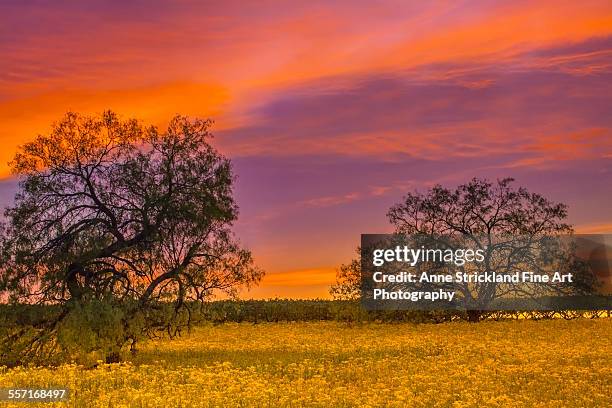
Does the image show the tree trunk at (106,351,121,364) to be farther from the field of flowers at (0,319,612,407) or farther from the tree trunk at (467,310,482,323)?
the tree trunk at (467,310,482,323)

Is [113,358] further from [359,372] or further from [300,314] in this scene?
[300,314]

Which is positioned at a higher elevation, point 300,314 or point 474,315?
point 300,314

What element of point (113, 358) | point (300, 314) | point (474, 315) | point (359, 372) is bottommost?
point (359, 372)

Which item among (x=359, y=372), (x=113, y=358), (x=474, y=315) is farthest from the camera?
(x=474, y=315)

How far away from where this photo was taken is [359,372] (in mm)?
27812

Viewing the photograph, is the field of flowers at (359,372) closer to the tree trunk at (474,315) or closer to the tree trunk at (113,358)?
the tree trunk at (113,358)

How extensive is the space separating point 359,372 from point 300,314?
3813 cm

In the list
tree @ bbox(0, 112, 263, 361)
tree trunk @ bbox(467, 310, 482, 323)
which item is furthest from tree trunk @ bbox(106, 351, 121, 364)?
tree trunk @ bbox(467, 310, 482, 323)

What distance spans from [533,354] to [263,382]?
47.6 ft

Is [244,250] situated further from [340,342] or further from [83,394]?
[83,394]

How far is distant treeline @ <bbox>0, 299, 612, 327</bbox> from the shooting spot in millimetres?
32188

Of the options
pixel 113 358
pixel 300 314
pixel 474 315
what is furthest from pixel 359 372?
pixel 300 314

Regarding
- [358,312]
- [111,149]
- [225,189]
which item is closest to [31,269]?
[111,149]

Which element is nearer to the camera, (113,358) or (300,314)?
(113,358)
